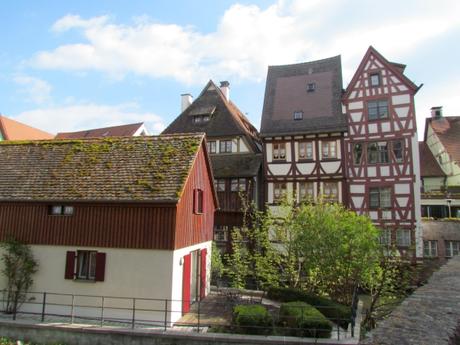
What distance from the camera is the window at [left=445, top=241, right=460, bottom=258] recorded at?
81.3 feet

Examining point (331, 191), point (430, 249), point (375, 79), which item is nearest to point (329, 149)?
point (331, 191)

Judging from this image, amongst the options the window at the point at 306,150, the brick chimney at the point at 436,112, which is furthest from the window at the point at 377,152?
the brick chimney at the point at 436,112

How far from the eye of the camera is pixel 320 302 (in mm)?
13062

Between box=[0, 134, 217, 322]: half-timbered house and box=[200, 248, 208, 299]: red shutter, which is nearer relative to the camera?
box=[0, 134, 217, 322]: half-timbered house

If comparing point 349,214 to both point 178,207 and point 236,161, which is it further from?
point 236,161

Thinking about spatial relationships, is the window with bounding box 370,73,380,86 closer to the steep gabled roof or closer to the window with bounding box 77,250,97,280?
the steep gabled roof

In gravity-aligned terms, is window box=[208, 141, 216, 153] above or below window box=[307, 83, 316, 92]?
below

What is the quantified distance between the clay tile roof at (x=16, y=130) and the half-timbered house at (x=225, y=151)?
2020 centimetres

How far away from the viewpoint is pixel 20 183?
1423 centimetres

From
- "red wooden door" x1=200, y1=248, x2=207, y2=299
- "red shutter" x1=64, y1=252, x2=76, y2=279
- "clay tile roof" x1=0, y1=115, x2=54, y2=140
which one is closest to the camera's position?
"red shutter" x1=64, y1=252, x2=76, y2=279

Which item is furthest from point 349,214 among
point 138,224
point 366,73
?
point 366,73

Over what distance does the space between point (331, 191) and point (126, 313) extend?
644 inches

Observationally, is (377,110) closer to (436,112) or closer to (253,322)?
(253,322)

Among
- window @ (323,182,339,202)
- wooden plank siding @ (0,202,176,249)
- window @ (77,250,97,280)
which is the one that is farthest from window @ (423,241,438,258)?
window @ (77,250,97,280)
